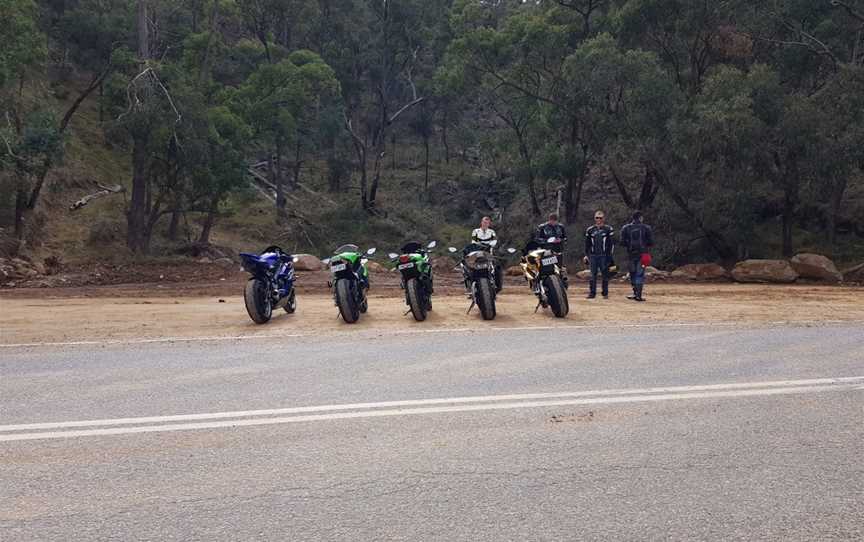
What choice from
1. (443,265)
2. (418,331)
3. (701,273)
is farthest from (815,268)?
(418,331)

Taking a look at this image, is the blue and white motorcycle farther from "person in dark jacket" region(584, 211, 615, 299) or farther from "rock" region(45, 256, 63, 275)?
"rock" region(45, 256, 63, 275)

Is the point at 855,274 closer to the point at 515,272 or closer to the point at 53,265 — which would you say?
the point at 515,272

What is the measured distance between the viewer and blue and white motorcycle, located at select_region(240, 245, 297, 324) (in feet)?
38.4

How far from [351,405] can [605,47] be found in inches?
928

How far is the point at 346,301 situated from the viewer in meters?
11.9

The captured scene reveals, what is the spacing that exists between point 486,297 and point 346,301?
228 centimetres

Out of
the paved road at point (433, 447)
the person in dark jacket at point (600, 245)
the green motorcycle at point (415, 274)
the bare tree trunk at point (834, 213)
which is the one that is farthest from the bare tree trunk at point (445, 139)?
→ the paved road at point (433, 447)

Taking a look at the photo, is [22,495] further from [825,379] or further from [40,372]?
[825,379]

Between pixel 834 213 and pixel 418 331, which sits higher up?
pixel 834 213

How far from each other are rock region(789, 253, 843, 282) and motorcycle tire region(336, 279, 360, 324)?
53.8ft

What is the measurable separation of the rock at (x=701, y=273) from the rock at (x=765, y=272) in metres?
0.69

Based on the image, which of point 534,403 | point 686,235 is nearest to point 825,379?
point 534,403

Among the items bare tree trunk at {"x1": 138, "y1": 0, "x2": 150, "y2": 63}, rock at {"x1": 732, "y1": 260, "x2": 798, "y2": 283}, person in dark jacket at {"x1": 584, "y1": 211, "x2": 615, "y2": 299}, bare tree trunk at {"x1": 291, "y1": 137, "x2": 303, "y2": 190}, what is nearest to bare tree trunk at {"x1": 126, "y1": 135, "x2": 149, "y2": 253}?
bare tree trunk at {"x1": 138, "y1": 0, "x2": 150, "y2": 63}

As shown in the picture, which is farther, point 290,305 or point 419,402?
point 290,305
